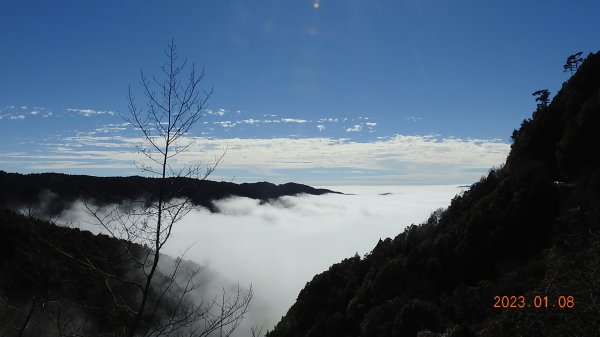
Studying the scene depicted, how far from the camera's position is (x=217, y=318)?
5.98 meters

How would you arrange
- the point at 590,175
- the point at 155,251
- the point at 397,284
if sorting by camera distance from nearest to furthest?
the point at 155,251 < the point at 590,175 < the point at 397,284

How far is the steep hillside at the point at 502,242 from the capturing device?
1020 inches

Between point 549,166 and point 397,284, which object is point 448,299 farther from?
point 549,166

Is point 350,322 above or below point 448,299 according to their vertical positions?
below

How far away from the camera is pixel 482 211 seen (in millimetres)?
37312

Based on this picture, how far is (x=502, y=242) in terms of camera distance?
3388 centimetres

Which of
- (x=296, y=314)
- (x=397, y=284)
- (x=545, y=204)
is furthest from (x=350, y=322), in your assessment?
(x=545, y=204)

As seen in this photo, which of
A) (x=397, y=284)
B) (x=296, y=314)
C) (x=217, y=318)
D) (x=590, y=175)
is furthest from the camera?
(x=296, y=314)

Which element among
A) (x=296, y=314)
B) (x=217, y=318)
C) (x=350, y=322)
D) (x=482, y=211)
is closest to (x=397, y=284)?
(x=350, y=322)

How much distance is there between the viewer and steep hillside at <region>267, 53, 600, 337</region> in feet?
85.0

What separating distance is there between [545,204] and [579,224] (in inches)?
262

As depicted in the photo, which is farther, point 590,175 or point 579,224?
point 590,175

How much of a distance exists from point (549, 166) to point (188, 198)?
40.3 meters

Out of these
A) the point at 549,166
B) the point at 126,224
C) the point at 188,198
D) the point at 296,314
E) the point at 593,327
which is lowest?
the point at 296,314
